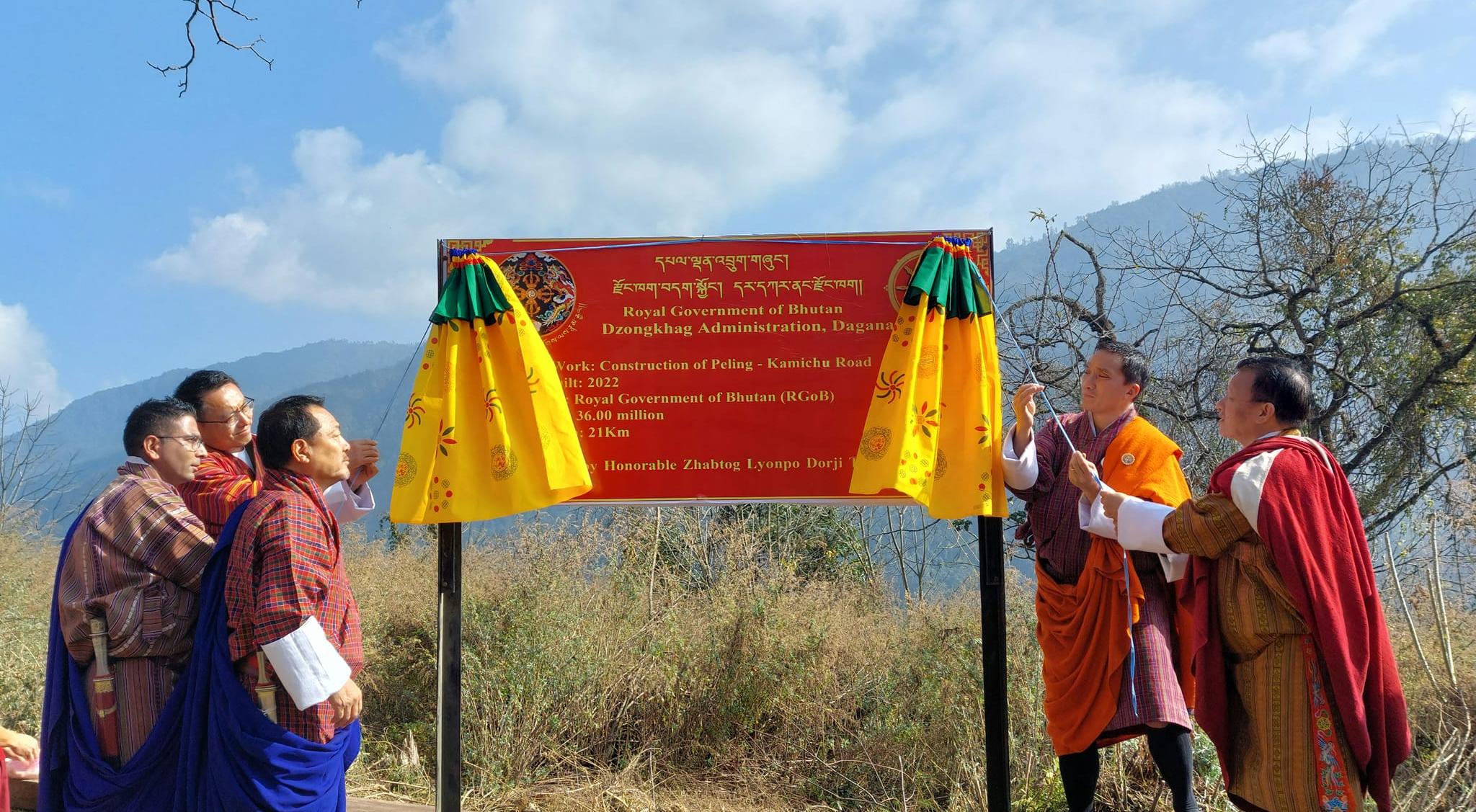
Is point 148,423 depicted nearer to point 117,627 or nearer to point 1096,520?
point 117,627

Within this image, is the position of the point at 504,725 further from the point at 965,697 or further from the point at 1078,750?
the point at 1078,750

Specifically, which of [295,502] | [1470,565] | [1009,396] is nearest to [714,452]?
[295,502]

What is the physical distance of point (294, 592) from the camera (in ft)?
8.45

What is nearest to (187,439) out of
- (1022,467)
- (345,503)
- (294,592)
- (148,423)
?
(148,423)

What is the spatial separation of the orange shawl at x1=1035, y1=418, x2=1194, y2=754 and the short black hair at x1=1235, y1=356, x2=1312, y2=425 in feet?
1.42

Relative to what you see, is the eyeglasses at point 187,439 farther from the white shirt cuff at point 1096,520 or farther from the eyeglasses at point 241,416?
the white shirt cuff at point 1096,520

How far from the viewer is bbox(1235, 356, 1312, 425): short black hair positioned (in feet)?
9.56

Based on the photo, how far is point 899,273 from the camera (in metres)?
3.76

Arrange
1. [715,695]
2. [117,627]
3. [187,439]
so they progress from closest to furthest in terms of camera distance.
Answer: [117,627] < [187,439] < [715,695]

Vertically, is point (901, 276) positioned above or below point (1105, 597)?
above

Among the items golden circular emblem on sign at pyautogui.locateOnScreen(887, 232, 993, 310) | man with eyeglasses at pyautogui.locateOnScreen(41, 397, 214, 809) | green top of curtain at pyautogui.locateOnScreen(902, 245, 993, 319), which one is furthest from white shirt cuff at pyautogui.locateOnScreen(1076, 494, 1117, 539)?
man with eyeglasses at pyautogui.locateOnScreen(41, 397, 214, 809)

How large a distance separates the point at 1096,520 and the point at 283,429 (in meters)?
2.70

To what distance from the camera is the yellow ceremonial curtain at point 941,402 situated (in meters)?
3.47

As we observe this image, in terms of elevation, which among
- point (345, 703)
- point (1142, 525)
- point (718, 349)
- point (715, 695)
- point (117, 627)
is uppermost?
point (718, 349)
